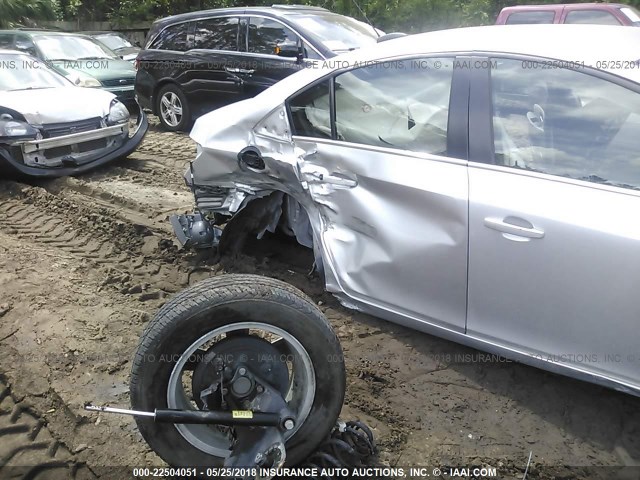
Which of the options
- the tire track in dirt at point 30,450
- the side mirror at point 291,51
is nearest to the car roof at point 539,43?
the tire track in dirt at point 30,450

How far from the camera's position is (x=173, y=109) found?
31.7 feet

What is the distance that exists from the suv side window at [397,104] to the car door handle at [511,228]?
46 cm

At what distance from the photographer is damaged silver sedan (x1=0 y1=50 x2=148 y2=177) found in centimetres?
651

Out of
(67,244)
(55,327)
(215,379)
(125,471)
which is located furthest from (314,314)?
(67,244)

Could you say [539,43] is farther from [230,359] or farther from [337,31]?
[337,31]

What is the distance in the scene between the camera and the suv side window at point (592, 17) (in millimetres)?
10570

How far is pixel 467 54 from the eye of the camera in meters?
2.93

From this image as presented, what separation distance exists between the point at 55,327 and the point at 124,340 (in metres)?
0.48

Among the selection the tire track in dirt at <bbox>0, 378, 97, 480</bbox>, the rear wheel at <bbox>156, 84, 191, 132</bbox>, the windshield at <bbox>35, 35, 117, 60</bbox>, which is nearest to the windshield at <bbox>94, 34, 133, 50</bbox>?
the windshield at <bbox>35, 35, 117, 60</bbox>

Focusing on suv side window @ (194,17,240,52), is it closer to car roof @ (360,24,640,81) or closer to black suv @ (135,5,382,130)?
black suv @ (135,5,382,130)

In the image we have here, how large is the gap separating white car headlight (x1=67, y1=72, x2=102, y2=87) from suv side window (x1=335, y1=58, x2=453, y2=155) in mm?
8299

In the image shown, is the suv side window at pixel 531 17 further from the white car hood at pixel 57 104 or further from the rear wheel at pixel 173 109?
the white car hood at pixel 57 104

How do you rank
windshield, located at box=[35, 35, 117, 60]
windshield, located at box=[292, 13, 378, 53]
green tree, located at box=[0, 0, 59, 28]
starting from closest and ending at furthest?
windshield, located at box=[292, 13, 378, 53] → windshield, located at box=[35, 35, 117, 60] → green tree, located at box=[0, 0, 59, 28]

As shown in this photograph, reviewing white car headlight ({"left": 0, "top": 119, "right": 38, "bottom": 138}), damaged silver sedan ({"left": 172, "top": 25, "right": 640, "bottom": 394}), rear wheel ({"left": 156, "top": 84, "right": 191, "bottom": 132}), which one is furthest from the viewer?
rear wheel ({"left": 156, "top": 84, "right": 191, "bottom": 132})
